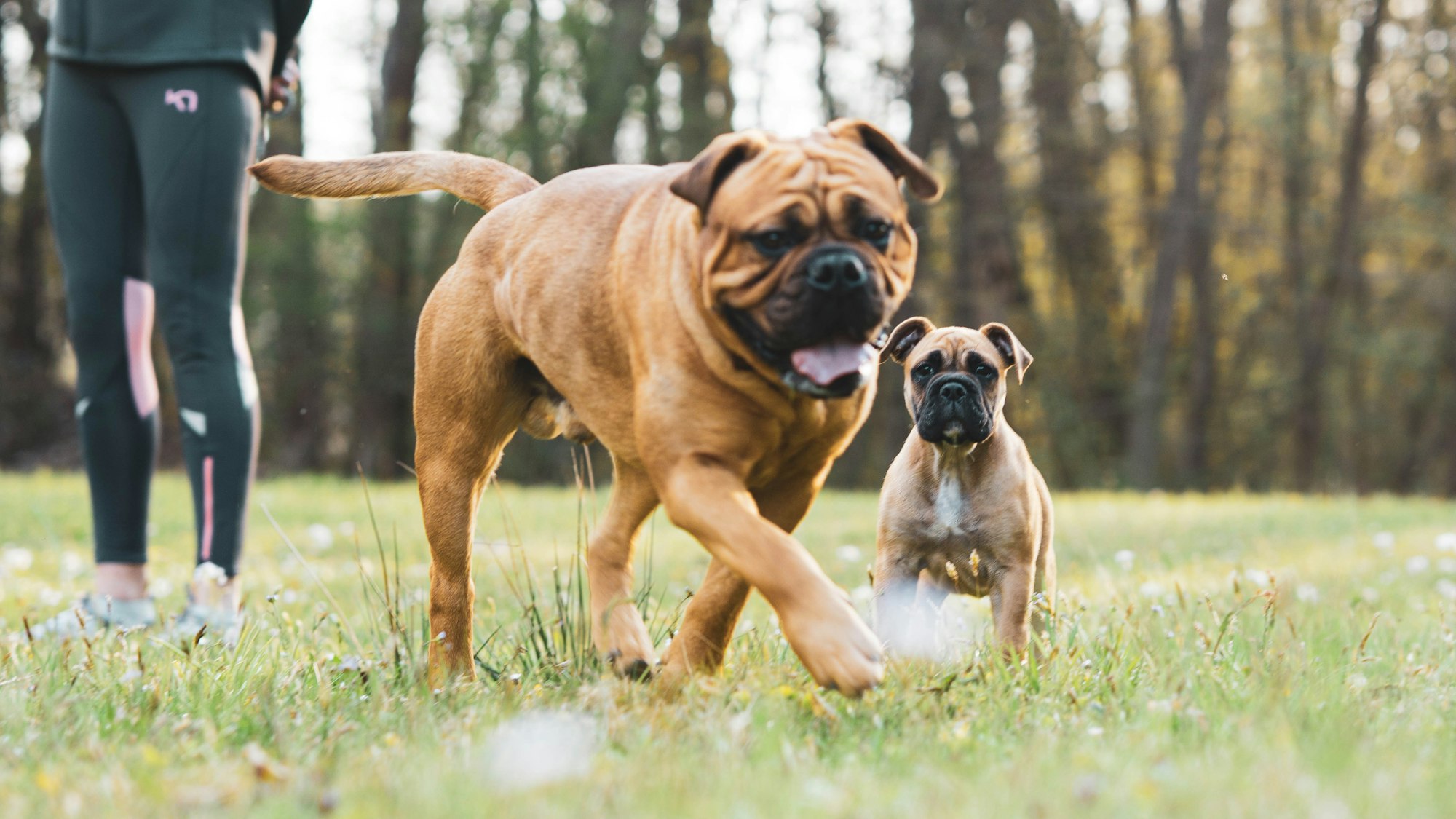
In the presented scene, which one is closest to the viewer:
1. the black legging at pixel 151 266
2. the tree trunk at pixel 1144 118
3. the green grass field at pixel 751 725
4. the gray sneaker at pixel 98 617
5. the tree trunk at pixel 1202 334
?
the green grass field at pixel 751 725

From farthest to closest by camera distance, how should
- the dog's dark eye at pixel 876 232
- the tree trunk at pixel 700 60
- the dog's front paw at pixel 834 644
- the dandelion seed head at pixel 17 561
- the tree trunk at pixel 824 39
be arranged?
the tree trunk at pixel 700 60, the tree trunk at pixel 824 39, the dandelion seed head at pixel 17 561, the dog's dark eye at pixel 876 232, the dog's front paw at pixel 834 644

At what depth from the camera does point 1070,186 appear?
19875 millimetres

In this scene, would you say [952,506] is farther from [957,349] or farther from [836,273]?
[836,273]

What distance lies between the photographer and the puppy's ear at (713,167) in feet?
8.20

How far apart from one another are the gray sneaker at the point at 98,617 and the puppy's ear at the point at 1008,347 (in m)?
2.85

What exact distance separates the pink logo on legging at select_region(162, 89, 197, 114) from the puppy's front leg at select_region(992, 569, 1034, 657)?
2956mm

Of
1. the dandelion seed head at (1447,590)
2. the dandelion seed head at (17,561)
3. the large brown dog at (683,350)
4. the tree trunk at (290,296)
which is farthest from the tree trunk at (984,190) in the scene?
the large brown dog at (683,350)

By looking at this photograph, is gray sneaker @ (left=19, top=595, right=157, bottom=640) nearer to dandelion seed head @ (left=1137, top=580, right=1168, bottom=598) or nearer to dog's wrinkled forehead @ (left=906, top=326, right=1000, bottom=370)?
dog's wrinkled forehead @ (left=906, top=326, right=1000, bottom=370)

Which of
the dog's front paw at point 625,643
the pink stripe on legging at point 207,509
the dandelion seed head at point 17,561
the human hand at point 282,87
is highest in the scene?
the human hand at point 282,87

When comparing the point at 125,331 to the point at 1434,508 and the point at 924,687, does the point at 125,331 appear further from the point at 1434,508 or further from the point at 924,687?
the point at 1434,508

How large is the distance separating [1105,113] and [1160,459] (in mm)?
6619

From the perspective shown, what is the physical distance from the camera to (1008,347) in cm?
427

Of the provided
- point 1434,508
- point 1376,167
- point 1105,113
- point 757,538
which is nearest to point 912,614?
point 757,538

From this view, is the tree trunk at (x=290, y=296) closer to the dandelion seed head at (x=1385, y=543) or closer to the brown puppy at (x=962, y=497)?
the dandelion seed head at (x=1385, y=543)
